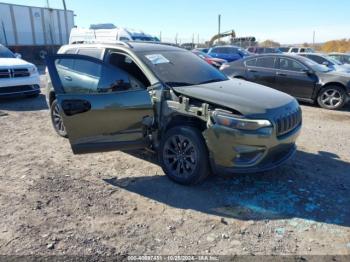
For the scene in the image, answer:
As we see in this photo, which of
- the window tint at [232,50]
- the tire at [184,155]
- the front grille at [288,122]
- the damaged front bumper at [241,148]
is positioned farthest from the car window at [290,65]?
the window tint at [232,50]

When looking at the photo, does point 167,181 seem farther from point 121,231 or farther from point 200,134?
point 121,231

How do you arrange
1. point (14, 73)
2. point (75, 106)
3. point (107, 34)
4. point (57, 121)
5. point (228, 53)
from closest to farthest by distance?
point (75, 106) < point (57, 121) < point (14, 73) < point (107, 34) < point (228, 53)

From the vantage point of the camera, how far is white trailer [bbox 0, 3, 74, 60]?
23.7m

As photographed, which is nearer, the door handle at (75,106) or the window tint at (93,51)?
the door handle at (75,106)

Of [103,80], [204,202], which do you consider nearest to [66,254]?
[204,202]

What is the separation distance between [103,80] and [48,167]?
1.63 metres

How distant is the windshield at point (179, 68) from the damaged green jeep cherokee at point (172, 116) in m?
0.02

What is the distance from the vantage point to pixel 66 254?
2.81 metres

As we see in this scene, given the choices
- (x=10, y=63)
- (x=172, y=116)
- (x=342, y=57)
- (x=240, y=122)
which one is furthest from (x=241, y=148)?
Result: (x=342, y=57)

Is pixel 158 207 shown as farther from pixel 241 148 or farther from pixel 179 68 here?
pixel 179 68

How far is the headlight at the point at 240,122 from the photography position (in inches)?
139

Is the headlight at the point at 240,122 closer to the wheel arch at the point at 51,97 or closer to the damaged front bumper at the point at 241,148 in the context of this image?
the damaged front bumper at the point at 241,148

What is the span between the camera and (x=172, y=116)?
401cm

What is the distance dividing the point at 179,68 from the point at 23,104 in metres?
6.09
